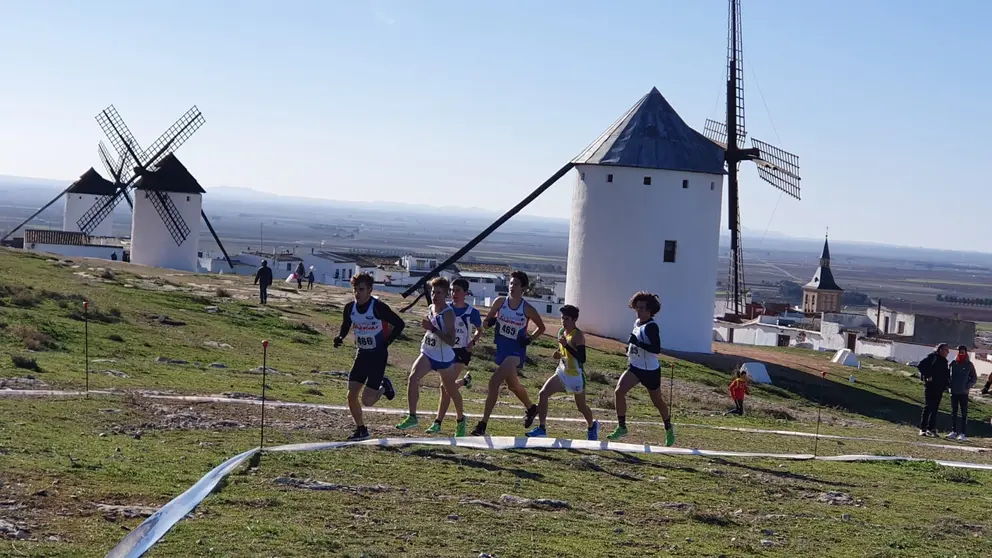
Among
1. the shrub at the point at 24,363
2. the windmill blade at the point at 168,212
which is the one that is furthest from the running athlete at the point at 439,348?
the windmill blade at the point at 168,212

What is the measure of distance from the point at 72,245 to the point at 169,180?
14.5 m

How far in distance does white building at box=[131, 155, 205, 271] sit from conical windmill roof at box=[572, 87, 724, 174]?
28749mm

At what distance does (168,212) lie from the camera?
64562 millimetres

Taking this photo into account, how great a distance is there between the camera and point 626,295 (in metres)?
41.6

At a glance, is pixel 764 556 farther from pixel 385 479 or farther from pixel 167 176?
pixel 167 176

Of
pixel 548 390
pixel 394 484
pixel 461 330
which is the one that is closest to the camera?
pixel 394 484

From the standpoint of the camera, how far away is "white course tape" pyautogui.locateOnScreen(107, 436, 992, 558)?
341 inches

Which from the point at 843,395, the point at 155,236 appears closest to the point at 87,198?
the point at 155,236

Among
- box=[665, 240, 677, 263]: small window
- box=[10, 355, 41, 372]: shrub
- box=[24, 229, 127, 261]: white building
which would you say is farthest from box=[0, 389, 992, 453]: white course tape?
box=[24, 229, 127, 261]: white building

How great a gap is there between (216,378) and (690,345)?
24.6 m

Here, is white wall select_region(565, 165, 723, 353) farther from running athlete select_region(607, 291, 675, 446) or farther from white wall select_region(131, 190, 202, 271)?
white wall select_region(131, 190, 202, 271)

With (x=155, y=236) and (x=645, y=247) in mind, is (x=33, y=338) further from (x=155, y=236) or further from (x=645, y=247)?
(x=155, y=236)

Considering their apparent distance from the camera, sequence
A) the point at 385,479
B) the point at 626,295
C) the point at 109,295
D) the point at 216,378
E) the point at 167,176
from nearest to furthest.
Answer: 1. the point at 385,479
2. the point at 216,378
3. the point at 109,295
4. the point at 626,295
5. the point at 167,176

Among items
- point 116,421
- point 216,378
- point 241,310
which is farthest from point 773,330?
point 116,421
